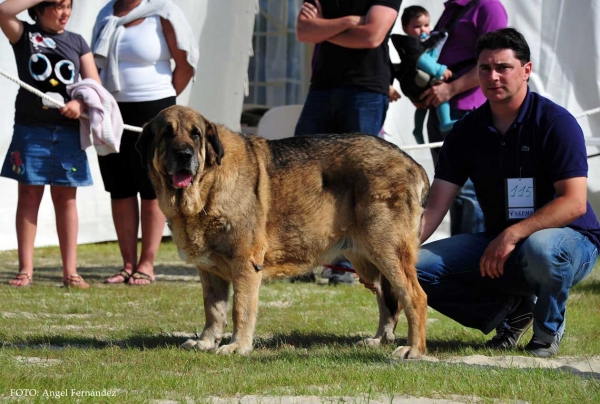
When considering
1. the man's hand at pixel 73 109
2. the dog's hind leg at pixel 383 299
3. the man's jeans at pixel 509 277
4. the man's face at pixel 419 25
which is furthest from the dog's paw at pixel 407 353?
the man's face at pixel 419 25

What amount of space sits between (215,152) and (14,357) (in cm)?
153

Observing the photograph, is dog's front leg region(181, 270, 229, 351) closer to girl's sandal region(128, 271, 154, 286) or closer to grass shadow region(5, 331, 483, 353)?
grass shadow region(5, 331, 483, 353)

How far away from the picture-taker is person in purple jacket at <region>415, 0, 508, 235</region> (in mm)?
7422

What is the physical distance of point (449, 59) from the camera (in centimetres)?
773

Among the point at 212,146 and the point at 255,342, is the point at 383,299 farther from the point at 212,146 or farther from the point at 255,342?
the point at 212,146

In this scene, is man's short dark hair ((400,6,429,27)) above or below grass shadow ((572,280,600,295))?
above

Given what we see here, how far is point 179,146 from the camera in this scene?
4.85 m

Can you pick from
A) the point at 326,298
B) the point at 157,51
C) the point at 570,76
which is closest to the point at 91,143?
the point at 157,51

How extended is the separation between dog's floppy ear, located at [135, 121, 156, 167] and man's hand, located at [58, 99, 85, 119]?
2154 millimetres

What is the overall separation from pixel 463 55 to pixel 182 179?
3603 mm

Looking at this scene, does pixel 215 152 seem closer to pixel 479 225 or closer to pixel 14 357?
pixel 14 357

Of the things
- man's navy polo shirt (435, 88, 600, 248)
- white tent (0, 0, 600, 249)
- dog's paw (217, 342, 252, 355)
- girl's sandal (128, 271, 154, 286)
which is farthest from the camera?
white tent (0, 0, 600, 249)

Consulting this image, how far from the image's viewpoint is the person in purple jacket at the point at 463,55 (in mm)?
7422

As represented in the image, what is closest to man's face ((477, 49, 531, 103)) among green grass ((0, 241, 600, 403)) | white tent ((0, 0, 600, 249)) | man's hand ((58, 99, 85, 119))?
green grass ((0, 241, 600, 403))
